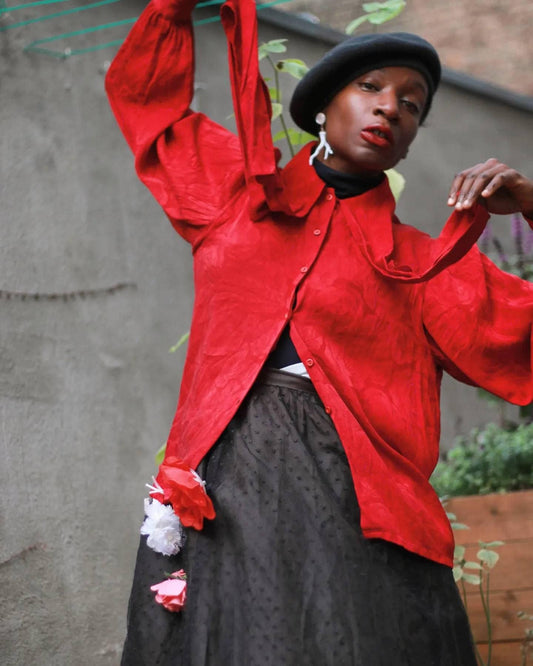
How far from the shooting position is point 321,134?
7.76ft

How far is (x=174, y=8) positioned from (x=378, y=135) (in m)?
0.53

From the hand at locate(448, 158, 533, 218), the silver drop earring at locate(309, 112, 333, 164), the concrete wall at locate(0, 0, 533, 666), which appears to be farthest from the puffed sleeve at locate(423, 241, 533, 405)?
the concrete wall at locate(0, 0, 533, 666)

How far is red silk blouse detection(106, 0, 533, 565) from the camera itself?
209 centimetres

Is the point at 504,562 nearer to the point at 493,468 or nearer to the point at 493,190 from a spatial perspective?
the point at 493,468

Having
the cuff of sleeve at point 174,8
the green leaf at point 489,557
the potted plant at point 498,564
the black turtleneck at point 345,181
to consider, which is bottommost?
the potted plant at point 498,564

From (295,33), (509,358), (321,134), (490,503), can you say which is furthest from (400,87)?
(295,33)

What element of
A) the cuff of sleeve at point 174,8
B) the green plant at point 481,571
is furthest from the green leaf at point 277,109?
the green plant at point 481,571

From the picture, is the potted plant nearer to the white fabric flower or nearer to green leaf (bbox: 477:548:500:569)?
green leaf (bbox: 477:548:500:569)

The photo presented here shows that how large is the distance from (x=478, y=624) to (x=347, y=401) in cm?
135

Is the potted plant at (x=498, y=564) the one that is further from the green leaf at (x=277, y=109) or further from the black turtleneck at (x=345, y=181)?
the green leaf at (x=277, y=109)

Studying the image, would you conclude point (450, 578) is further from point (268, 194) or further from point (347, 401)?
point (268, 194)

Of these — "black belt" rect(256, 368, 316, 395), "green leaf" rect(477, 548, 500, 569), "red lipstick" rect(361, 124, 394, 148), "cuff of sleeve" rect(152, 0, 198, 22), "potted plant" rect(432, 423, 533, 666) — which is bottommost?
"potted plant" rect(432, 423, 533, 666)

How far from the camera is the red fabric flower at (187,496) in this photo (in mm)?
2021

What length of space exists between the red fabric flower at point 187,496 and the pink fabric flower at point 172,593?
0.13m
